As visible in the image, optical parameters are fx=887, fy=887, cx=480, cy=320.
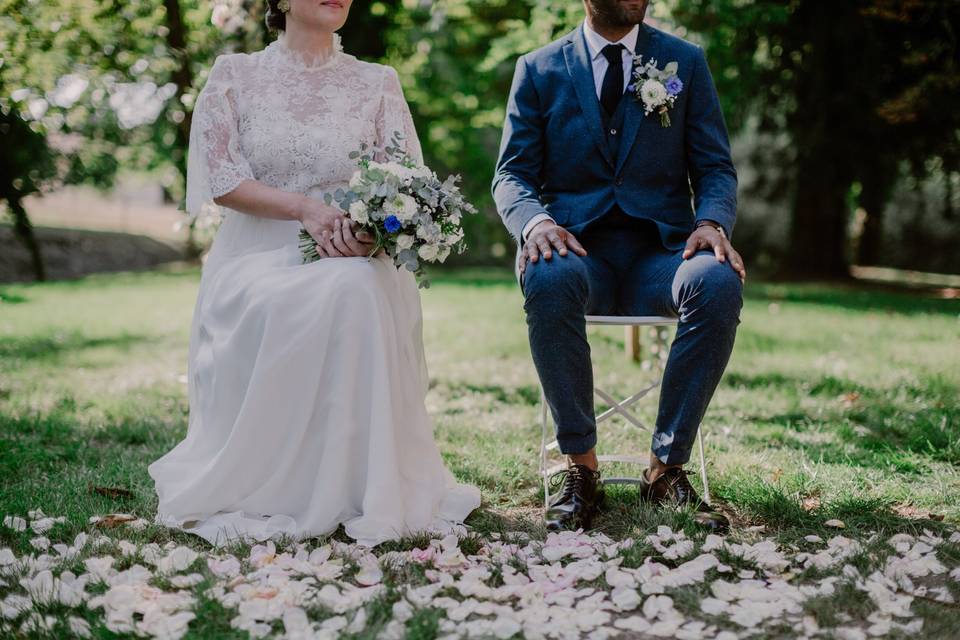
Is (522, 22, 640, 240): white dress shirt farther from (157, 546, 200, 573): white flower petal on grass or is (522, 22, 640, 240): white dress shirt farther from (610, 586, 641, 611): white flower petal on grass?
(157, 546, 200, 573): white flower petal on grass

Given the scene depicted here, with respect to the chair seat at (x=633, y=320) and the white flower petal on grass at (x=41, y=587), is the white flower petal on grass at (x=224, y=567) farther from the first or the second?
the chair seat at (x=633, y=320)

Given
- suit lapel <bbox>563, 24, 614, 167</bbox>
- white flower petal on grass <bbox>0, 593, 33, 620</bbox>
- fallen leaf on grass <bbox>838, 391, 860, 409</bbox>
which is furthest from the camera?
fallen leaf on grass <bbox>838, 391, 860, 409</bbox>

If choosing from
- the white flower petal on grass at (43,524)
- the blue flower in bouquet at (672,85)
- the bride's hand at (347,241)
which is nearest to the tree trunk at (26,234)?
the white flower petal on grass at (43,524)

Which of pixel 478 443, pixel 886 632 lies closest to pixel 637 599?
pixel 886 632

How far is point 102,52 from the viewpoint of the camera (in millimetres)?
6648

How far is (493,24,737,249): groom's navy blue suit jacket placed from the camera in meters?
3.48

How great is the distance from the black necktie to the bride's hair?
1.30 m

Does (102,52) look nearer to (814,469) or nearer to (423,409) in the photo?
(423,409)

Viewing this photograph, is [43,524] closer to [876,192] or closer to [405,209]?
[405,209]

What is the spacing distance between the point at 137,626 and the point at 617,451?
96.0 inches

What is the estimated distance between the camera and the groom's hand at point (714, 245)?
10.2 ft

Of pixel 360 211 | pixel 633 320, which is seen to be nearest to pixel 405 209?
pixel 360 211

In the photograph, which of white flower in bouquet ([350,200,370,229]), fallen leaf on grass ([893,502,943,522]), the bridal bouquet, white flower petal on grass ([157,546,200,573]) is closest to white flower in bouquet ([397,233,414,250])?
the bridal bouquet

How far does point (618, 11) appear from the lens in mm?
3428
